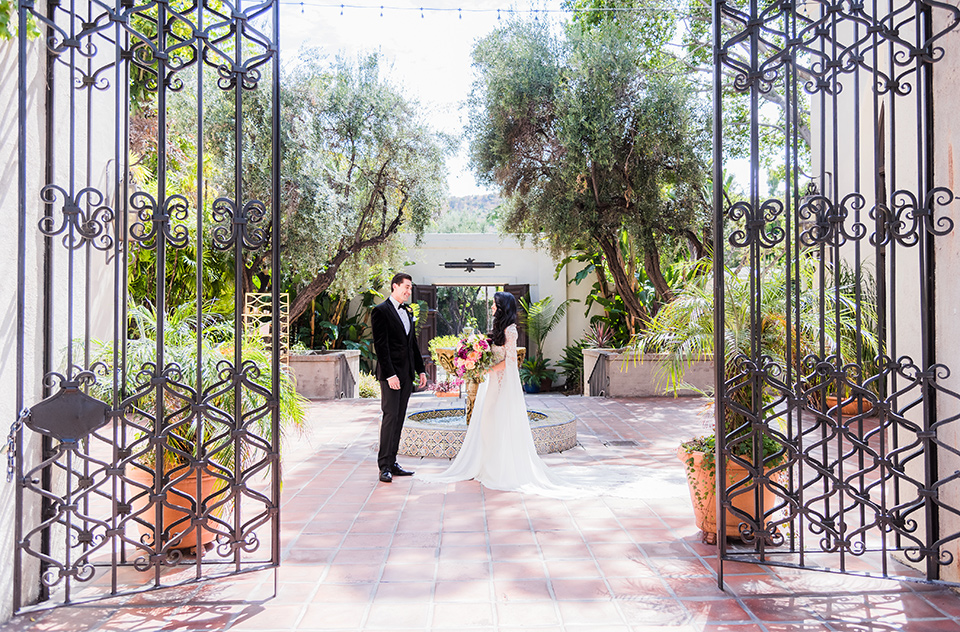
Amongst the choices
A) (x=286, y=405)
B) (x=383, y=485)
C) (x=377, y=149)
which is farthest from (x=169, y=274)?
(x=286, y=405)

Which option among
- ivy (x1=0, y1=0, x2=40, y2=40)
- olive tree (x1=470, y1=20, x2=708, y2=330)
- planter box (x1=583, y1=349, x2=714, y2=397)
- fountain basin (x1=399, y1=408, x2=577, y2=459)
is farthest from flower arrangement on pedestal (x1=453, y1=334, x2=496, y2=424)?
planter box (x1=583, y1=349, x2=714, y2=397)

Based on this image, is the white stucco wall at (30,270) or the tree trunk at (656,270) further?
the tree trunk at (656,270)

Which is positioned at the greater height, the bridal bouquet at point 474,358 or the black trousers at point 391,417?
the bridal bouquet at point 474,358

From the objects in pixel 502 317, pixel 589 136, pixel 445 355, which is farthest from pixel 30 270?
pixel 589 136

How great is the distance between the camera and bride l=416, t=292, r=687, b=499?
5316mm

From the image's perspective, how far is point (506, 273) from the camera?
16.6 m

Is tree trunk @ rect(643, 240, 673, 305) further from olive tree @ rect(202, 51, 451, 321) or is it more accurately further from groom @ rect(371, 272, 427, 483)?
groom @ rect(371, 272, 427, 483)

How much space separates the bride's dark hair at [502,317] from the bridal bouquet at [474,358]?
0.11 m

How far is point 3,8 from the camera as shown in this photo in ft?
9.16

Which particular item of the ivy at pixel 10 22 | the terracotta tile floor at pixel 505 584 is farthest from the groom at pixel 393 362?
the ivy at pixel 10 22

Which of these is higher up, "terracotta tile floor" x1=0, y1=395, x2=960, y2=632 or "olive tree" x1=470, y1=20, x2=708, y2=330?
"olive tree" x1=470, y1=20, x2=708, y2=330

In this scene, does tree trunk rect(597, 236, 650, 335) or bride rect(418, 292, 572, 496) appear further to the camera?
tree trunk rect(597, 236, 650, 335)

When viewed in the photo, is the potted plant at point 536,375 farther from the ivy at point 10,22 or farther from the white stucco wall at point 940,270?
the ivy at point 10,22

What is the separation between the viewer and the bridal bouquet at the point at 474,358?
579 cm
